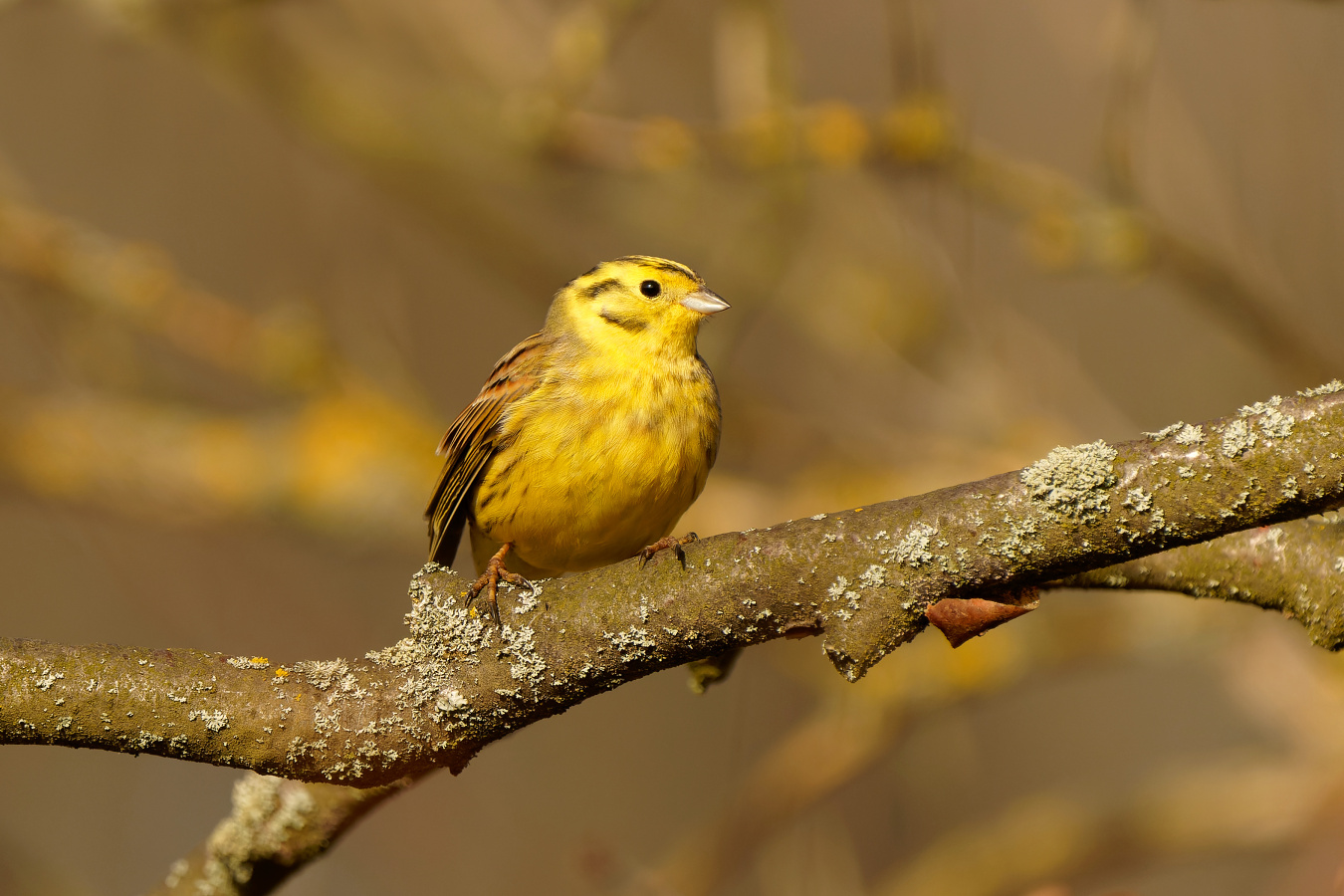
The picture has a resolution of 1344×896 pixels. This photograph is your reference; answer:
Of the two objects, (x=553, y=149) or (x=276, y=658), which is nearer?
(x=553, y=149)

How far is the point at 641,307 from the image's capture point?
3.87m

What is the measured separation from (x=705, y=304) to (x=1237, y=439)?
2.26 m

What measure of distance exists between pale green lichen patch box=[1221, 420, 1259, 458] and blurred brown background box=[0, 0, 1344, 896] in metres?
1.63

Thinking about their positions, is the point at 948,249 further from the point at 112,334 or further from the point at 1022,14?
the point at 112,334

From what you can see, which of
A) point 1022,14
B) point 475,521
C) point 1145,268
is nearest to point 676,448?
point 475,521

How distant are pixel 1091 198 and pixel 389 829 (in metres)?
4.37

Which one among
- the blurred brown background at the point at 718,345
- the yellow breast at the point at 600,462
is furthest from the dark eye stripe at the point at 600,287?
the blurred brown background at the point at 718,345

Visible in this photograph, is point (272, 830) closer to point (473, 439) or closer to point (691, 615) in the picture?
point (691, 615)

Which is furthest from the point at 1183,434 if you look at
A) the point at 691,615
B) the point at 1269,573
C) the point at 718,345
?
the point at 718,345

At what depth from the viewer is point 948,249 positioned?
579 cm

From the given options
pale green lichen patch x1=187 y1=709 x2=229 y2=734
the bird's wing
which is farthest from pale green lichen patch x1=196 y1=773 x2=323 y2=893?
the bird's wing

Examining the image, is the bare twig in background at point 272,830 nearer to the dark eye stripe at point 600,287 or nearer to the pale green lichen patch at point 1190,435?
the pale green lichen patch at point 1190,435

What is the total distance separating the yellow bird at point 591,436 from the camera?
133 inches

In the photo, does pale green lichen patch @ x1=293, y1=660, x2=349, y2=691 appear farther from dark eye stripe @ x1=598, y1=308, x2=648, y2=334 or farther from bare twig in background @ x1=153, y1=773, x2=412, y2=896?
dark eye stripe @ x1=598, y1=308, x2=648, y2=334
